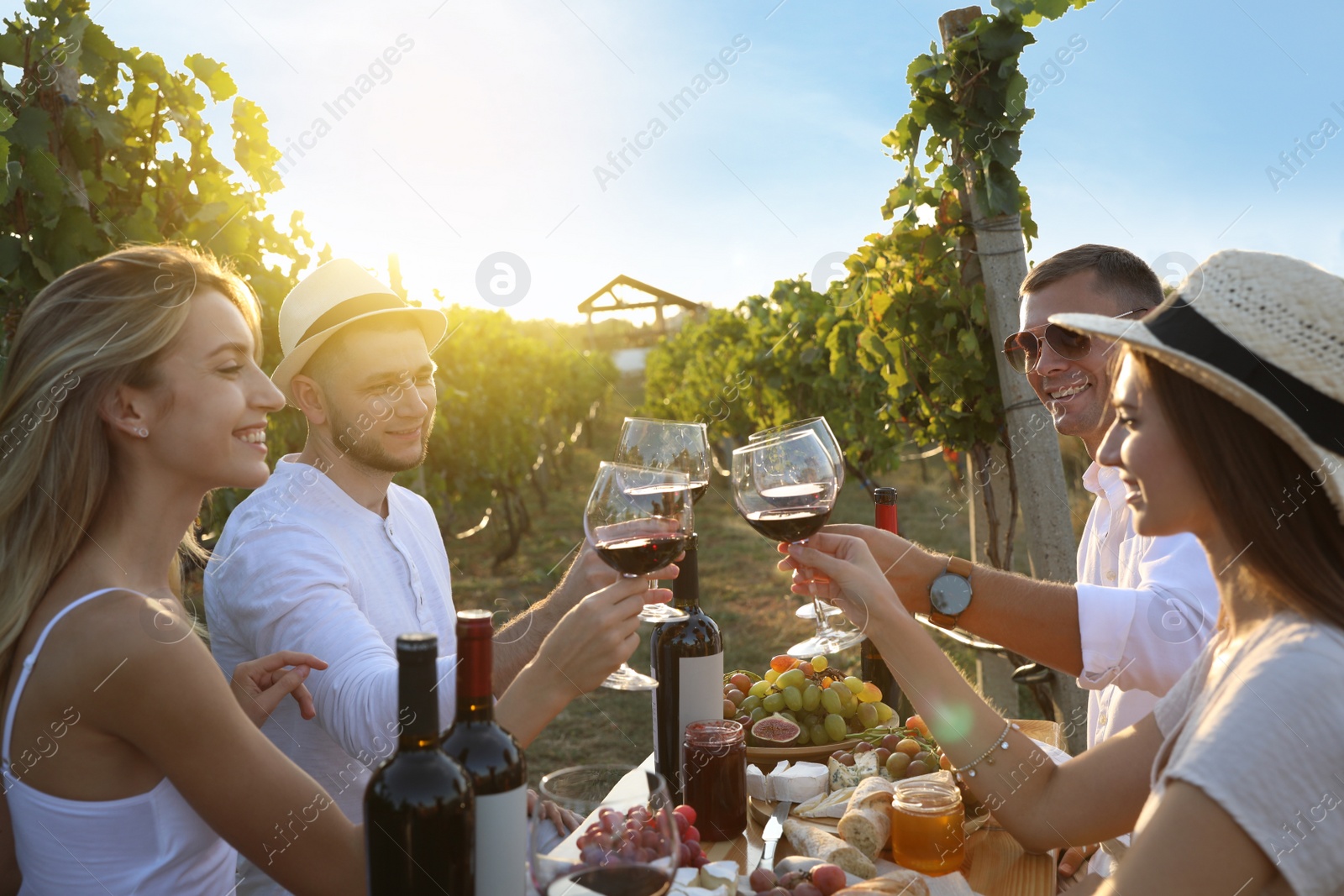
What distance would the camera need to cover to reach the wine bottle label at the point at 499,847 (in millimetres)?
1225

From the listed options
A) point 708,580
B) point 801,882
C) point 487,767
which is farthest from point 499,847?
point 708,580

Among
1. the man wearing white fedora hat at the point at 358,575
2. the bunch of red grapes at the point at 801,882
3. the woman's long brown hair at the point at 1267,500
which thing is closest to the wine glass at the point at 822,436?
the man wearing white fedora hat at the point at 358,575

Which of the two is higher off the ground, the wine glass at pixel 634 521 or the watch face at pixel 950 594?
the watch face at pixel 950 594

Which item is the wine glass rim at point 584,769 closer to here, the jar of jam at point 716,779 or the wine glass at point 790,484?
the jar of jam at point 716,779

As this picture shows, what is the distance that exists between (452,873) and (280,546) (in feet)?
4.89

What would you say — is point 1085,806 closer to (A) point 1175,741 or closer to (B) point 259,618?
(A) point 1175,741

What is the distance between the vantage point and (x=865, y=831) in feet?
5.90

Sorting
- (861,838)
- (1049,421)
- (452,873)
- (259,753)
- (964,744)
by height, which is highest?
(1049,421)

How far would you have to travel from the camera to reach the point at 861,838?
1.80 meters

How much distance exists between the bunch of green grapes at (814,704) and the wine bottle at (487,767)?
3.54 feet

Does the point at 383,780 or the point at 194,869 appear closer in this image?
the point at 383,780

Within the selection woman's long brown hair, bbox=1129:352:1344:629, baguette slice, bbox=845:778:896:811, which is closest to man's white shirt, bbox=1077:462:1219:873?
baguette slice, bbox=845:778:896:811

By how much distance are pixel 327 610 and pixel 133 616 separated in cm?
73

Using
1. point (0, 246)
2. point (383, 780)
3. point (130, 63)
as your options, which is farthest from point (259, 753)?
point (130, 63)
